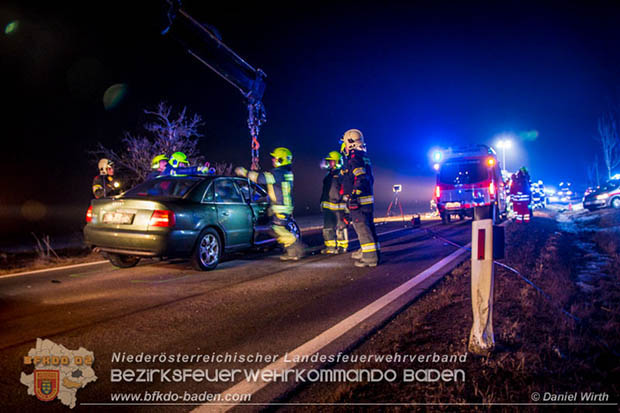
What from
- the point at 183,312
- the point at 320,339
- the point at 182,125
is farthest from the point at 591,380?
the point at 182,125

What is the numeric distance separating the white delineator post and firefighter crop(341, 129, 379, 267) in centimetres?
361

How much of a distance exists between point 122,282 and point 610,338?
19.7 ft

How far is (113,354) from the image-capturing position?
3045mm

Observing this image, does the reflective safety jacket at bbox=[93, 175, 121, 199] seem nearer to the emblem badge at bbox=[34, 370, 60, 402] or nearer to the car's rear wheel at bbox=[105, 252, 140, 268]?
the car's rear wheel at bbox=[105, 252, 140, 268]

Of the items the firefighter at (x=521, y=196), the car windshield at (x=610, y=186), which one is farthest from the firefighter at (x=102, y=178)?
the car windshield at (x=610, y=186)

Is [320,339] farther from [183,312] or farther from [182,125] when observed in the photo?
[182,125]

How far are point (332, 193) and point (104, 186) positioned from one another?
6.68m

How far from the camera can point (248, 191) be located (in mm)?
7695

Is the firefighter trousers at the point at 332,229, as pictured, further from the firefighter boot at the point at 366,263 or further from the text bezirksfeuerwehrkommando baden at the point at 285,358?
the text bezirksfeuerwehrkommando baden at the point at 285,358

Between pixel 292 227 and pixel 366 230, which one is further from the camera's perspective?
pixel 292 227

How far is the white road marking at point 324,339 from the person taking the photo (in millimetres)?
2459

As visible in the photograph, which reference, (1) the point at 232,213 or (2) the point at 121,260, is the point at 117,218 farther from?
(1) the point at 232,213

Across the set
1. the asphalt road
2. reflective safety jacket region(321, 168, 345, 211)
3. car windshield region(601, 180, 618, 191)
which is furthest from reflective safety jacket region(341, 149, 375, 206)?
car windshield region(601, 180, 618, 191)

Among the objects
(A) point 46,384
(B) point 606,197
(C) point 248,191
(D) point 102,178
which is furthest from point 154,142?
(B) point 606,197
